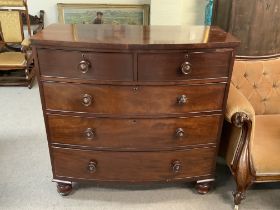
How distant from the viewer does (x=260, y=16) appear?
7.30 feet

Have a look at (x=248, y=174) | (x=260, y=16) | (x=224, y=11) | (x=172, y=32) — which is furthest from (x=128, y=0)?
(x=248, y=174)

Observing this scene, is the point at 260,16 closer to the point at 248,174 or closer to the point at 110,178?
the point at 248,174

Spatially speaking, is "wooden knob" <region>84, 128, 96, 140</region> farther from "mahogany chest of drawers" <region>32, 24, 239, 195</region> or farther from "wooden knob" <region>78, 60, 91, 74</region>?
"wooden knob" <region>78, 60, 91, 74</region>

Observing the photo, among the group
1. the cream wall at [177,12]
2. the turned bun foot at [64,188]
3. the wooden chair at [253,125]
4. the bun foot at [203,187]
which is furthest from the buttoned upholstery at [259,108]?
the cream wall at [177,12]

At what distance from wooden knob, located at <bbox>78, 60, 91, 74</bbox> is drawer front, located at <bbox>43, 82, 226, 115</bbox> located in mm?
103

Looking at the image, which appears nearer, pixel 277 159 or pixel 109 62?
pixel 109 62

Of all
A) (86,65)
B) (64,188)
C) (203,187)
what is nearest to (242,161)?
(203,187)

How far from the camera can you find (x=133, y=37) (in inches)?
57.9

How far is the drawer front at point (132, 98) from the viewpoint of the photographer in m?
1.46

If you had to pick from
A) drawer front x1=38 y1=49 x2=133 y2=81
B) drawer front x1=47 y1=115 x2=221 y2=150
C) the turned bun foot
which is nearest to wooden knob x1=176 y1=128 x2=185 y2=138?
drawer front x1=47 y1=115 x2=221 y2=150

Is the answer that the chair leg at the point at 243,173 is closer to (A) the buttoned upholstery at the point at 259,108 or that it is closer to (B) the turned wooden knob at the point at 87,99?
(A) the buttoned upholstery at the point at 259,108

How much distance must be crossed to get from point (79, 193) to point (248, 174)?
110 cm

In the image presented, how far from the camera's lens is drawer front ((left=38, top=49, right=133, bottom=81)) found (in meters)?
1.38

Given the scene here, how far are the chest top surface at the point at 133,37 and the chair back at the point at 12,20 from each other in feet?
6.65
